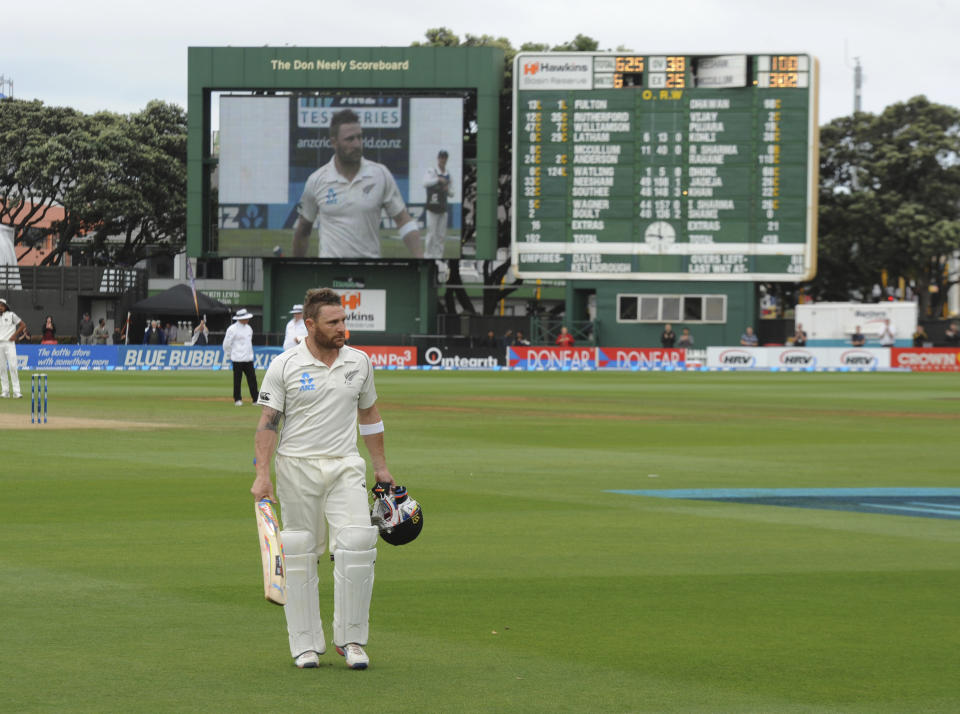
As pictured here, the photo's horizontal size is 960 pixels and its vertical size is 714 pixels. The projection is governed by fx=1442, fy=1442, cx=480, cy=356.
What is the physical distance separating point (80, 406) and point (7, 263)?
41.6 m

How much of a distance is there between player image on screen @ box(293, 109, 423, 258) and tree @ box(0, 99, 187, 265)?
2325 centimetres

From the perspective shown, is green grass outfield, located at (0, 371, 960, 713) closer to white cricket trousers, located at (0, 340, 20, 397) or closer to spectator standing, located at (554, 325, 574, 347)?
white cricket trousers, located at (0, 340, 20, 397)

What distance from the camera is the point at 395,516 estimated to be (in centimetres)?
698

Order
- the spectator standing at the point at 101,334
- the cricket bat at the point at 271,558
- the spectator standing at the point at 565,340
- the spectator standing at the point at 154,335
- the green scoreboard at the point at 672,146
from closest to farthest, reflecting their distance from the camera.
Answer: the cricket bat at the point at 271,558
the green scoreboard at the point at 672,146
the spectator standing at the point at 565,340
the spectator standing at the point at 154,335
the spectator standing at the point at 101,334

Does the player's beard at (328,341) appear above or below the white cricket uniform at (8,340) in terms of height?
above

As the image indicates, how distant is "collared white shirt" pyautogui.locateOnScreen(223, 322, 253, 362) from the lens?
25516 millimetres

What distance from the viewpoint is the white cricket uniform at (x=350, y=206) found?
53781 millimetres

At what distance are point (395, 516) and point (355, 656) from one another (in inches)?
28.1

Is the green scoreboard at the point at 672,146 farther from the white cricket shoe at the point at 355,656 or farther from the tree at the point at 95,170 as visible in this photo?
the white cricket shoe at the point at 355,656

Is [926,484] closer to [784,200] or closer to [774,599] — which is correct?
[774,599]

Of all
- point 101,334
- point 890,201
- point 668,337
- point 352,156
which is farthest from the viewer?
point 890,201

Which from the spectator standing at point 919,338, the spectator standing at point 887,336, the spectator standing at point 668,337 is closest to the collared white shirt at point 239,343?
the spectator standing at point 668,337

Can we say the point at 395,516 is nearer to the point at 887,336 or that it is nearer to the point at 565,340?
the point at 565,340

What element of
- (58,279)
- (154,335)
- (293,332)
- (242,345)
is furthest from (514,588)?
(58,279)
